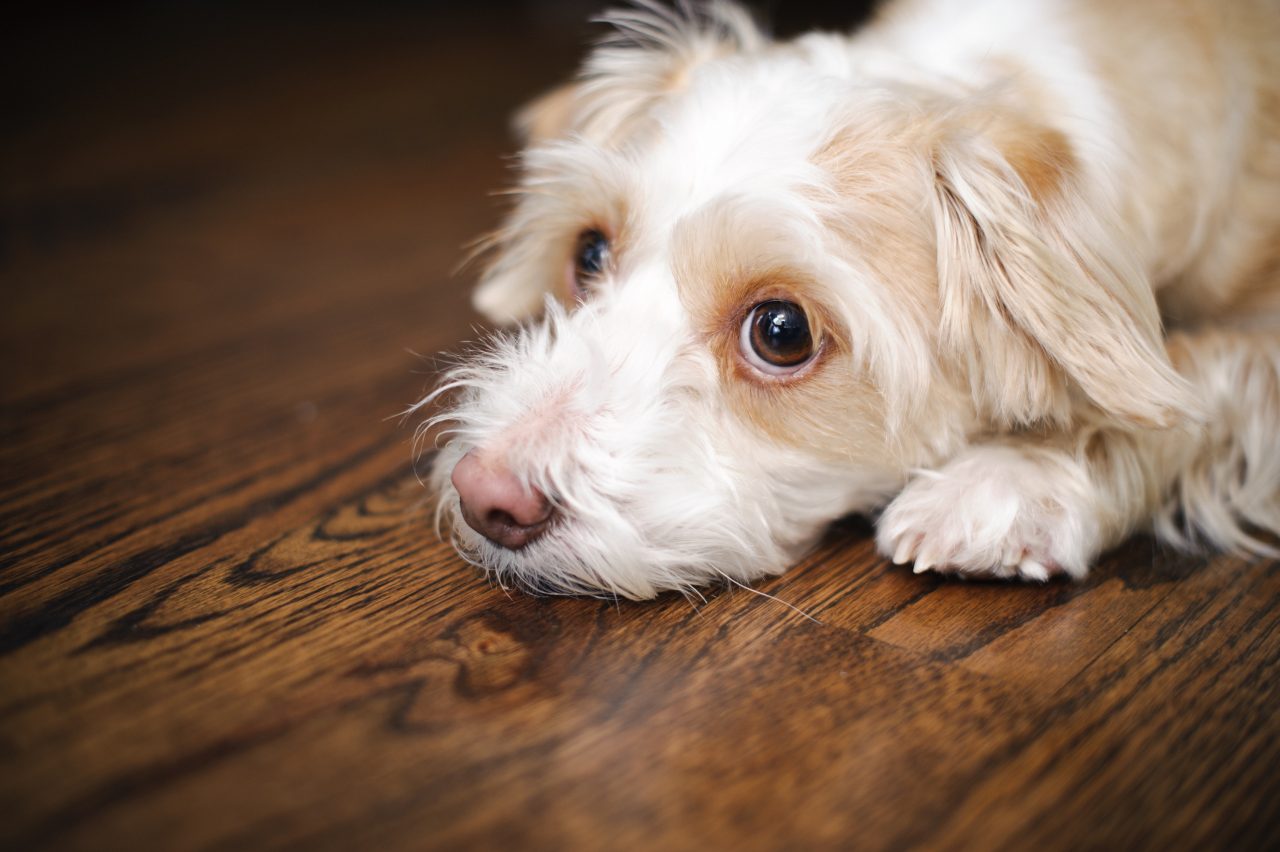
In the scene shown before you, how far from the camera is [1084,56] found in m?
1.45

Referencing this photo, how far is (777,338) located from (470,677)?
0.52 metres

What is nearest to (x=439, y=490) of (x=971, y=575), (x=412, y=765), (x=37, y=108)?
(x=412, y=765)

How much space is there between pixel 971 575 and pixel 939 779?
1.22ft

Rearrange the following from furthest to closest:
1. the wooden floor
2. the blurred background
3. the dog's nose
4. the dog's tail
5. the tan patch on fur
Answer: the blurred background, the dog's tail, the tan patch on fur, the dog's nose, the wooden floor

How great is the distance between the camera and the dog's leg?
1.23m

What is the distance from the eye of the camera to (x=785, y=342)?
1.24m

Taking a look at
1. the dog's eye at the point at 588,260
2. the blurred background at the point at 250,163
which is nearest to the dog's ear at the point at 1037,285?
the dog's eye at the point at 588,260

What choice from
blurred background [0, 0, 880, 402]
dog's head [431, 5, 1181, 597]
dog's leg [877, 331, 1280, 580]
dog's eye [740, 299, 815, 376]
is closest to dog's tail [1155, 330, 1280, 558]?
dog's leg [877, 331, 1280, 580]

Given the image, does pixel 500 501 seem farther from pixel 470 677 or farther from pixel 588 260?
pixel 588 260

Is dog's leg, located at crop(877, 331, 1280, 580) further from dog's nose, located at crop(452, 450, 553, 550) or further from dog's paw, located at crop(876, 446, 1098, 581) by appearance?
dog's nose, located at crop(452, 450, 553, 550)

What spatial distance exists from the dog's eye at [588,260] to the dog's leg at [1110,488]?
0.50m

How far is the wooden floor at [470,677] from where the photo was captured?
873 mm

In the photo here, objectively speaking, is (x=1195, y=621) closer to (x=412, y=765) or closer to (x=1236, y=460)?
(x=1236, y=460)

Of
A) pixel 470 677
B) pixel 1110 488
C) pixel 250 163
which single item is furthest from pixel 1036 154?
pixel 250 163
